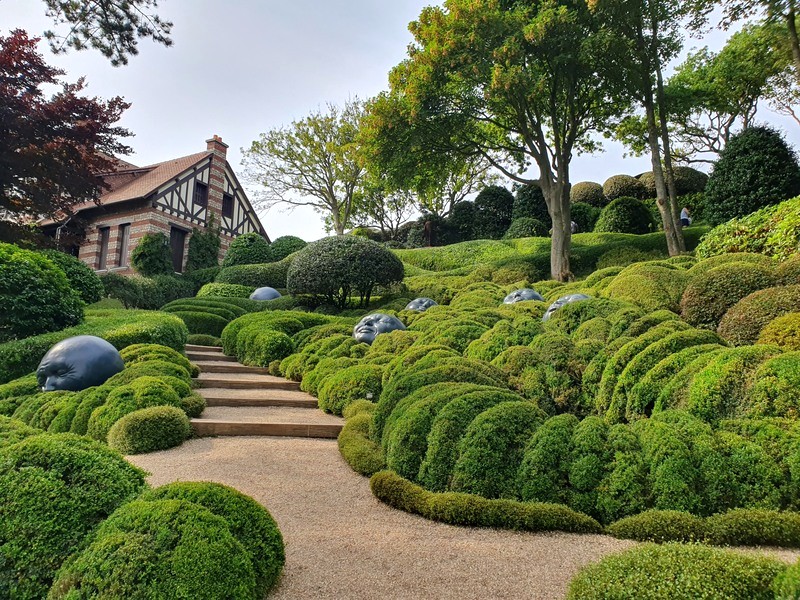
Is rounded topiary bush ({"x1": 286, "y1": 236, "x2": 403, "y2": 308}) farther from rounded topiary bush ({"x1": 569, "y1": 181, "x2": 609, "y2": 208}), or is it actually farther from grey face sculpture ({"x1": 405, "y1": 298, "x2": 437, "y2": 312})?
rounded topiary bush ({"x1": 569, "y1": 181, "x2": 609, "y2": 208})

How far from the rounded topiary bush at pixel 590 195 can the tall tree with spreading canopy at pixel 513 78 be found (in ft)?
37.5

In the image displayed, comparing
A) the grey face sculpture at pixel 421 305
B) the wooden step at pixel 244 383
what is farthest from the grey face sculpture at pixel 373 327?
the grey face sculpture at pixel 421 305

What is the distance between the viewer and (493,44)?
14.1m

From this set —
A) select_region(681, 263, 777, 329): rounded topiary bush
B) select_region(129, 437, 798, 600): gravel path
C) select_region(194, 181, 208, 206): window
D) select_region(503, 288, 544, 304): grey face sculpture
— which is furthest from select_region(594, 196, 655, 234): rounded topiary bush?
select_region(129, 437, 798, 600): gravel path

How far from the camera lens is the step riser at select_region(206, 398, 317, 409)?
7.45 metres

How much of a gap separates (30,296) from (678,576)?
10328 mm

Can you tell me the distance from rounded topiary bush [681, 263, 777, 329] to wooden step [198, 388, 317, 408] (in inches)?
204

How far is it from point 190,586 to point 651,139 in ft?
53.2

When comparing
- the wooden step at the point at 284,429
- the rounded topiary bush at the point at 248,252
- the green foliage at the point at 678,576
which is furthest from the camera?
the rounded topiary bush at the point at 248,252

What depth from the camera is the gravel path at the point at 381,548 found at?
8.96ft

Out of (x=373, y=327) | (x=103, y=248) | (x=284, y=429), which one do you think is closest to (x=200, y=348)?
(x=373, y=327)

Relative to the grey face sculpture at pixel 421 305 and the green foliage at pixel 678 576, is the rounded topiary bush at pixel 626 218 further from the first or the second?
the green foliage at pixel 678 576

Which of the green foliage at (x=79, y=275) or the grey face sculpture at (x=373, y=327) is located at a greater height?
the green foliage at (x=79, y=275)

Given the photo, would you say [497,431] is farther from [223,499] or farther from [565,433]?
[223,499]
